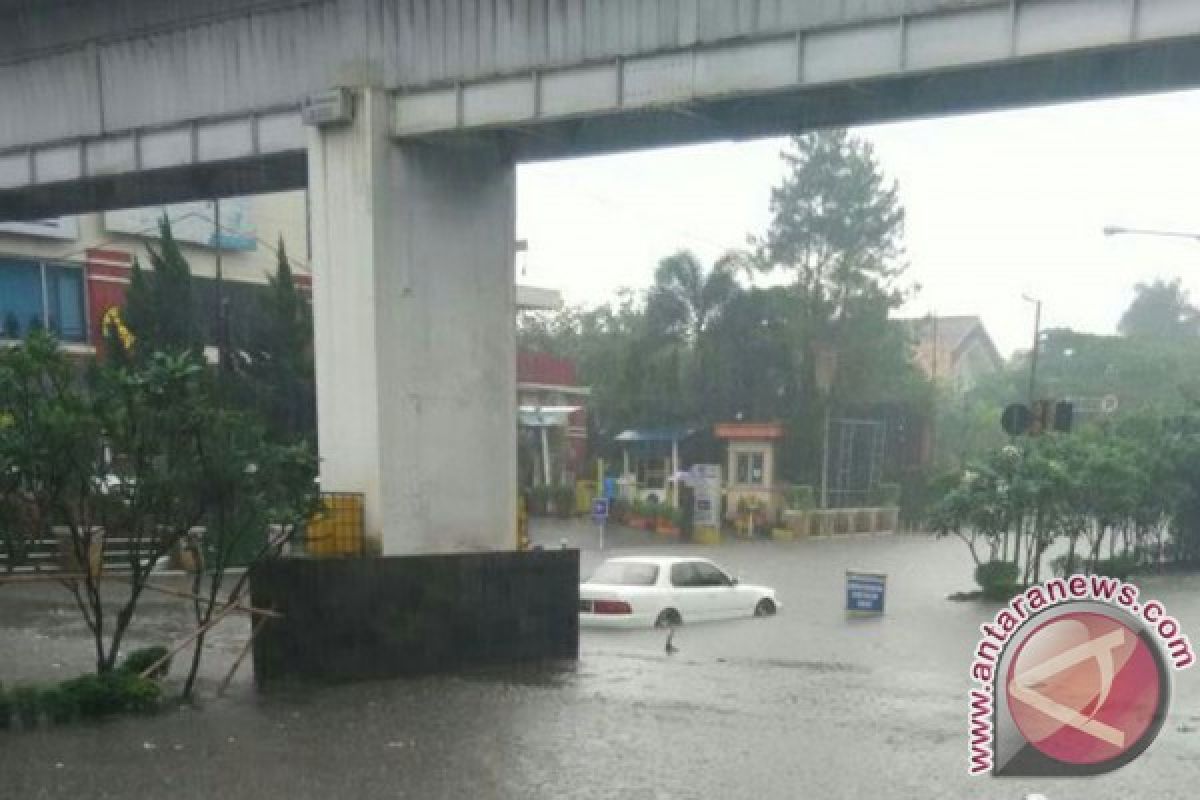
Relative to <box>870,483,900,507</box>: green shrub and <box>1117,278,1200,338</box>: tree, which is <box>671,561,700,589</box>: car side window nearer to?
<box>870,483,900,507</box>: green shrub

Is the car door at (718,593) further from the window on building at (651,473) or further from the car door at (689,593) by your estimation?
the window on building at (651,473)

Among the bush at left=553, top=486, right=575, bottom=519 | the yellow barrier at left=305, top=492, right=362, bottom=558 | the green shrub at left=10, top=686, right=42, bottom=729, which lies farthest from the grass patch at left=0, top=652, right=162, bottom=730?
the bush at left=553, top=486, right=575, bottom=519

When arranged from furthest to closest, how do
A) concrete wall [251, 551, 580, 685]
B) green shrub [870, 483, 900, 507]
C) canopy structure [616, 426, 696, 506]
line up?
green shrub [870, 483, 900, 507] < canopy structure [616, 426, 696, 506] < concrete wall [251, 551, 580, 685]

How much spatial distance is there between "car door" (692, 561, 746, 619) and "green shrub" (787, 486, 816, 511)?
2378 cm

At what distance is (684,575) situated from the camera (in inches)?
656

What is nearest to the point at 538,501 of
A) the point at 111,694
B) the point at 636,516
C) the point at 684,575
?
the point at 636,516

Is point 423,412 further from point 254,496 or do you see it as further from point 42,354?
point 42,354

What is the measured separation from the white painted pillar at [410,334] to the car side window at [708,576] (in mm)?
4139

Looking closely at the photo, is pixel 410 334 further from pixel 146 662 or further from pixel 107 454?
pixel 146 662

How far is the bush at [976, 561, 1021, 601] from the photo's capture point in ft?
67.8

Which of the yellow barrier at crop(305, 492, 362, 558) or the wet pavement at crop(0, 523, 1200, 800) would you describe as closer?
the wet pavement at crop(0, 523, 1200, 800)

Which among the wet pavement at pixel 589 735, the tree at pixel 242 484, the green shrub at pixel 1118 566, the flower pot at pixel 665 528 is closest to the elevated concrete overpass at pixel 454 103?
the tree at pixel 242 484

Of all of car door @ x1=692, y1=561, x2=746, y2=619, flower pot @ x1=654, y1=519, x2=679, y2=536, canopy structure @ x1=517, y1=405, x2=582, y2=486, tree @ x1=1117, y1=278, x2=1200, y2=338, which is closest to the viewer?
car door @ x1=692, y1=561, x2=746, y2=619

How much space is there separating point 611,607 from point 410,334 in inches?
206
